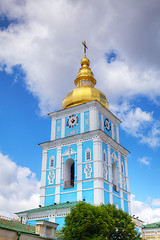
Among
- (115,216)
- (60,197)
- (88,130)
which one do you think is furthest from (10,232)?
(88,130)

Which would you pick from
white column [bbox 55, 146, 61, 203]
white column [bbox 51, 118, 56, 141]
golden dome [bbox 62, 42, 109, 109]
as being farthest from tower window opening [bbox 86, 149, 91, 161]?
golden dome [bbox 62, 42, 109, 109]

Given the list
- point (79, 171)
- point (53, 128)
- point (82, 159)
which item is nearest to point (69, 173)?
point (79, 171)

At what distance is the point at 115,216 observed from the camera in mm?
23812

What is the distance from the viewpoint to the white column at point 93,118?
33.8 m

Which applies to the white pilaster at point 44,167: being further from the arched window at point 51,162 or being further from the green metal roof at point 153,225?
the green metal roof at point 153,225

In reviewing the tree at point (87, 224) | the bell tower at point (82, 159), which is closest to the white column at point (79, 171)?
the bell tower at point (82, 159)

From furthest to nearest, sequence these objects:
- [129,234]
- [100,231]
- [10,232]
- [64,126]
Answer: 1. [64,126]
2. [129,234]
3. [100,231]
4. [10,232]

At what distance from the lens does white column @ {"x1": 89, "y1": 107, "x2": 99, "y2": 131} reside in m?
33.8

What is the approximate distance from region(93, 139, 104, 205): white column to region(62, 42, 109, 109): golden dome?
693cm

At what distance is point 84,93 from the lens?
37.5 metres

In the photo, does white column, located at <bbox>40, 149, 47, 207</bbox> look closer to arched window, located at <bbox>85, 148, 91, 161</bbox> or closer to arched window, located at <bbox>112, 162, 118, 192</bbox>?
arched window, located at <bbox>85, 148, 91, 161</bbox>

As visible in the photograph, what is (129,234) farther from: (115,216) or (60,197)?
(60,197)

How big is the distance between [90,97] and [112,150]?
7.20m

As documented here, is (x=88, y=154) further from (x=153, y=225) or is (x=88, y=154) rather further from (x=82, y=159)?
(x=153, y=225)
